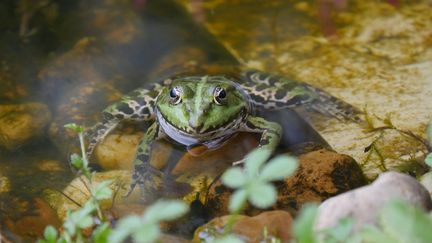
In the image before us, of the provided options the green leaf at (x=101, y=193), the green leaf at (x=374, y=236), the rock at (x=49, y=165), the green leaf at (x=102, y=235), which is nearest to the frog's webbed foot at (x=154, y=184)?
the rock at (x=49, y=165)

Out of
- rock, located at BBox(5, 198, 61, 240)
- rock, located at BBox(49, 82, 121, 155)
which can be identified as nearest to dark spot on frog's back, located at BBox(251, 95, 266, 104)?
rock, located at BBox(49, 82, 121, 155)

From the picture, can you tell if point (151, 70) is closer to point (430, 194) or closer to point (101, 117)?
point (101, 117)

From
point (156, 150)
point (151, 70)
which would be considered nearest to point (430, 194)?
point (156, 150)

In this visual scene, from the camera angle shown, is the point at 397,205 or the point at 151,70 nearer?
the point at 397,205

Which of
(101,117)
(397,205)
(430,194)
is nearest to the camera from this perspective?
(397,205)

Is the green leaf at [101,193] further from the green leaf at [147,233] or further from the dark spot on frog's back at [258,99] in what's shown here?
the dark spot on frog's back at [258,99]

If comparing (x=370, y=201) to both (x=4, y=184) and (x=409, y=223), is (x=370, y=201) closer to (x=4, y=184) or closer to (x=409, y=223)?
(x=409, y=223)
